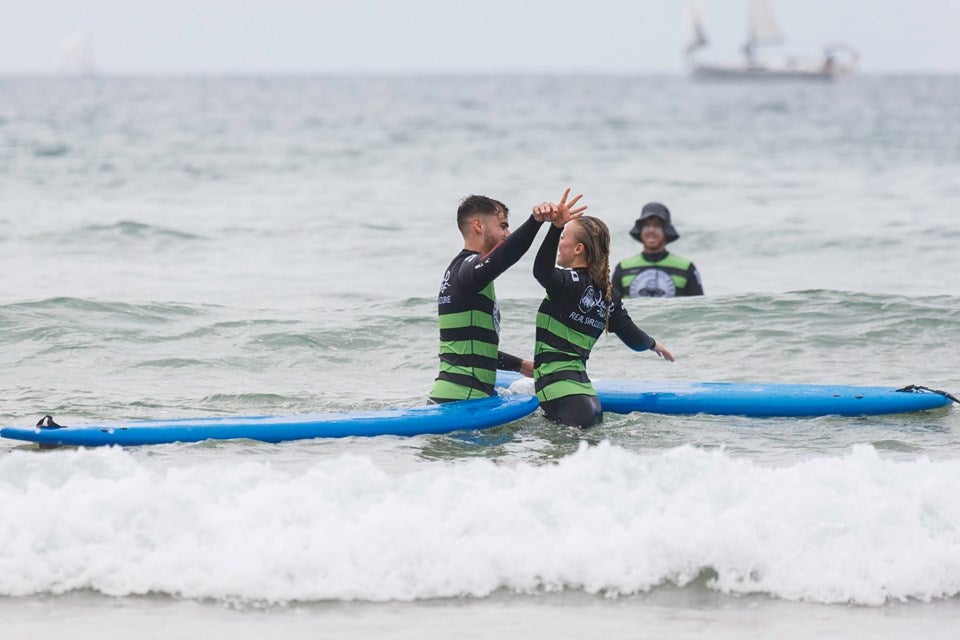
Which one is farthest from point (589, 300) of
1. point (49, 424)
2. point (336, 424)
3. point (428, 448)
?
point (49, 424)

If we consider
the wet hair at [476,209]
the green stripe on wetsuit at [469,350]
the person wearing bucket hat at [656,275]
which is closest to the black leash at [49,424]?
the green stripe on wetsuit at [469,350]

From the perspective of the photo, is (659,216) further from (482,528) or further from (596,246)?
(482,528)

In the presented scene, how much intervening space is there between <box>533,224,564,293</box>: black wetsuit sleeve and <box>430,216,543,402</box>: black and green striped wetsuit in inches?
6.4

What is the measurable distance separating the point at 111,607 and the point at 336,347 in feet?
18.8

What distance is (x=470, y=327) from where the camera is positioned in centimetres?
703

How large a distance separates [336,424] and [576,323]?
147 cm

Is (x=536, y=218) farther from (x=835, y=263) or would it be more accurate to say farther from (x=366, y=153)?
(x=366, y=153)

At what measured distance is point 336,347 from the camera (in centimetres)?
1060

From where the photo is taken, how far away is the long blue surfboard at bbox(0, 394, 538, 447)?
6902mm

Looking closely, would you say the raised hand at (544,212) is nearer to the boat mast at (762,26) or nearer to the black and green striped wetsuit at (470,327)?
the black and green striped wetsuit at (470,327)

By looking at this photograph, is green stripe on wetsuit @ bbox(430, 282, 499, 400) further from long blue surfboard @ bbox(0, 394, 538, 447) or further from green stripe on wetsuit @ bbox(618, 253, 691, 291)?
green stripe on wetsuit @ bbox(618, 253, 691, 291)

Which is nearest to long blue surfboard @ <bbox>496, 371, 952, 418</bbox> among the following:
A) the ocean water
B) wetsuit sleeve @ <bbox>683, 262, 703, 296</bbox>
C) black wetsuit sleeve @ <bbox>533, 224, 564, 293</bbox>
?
the ocean water

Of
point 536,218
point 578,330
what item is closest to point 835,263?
point 578,330

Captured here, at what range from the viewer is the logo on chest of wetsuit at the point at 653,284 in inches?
417
